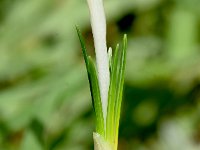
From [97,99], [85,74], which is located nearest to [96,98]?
[97,99]

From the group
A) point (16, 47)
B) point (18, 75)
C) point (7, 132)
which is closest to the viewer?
point (7, 132)

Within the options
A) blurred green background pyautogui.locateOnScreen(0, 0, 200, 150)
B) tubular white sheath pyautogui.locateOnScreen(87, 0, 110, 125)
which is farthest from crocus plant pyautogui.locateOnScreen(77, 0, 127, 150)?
blurred green background pyautogui.locateOnScreen(0, 0, 200, 150)

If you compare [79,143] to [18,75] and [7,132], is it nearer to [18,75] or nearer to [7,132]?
[7,132]

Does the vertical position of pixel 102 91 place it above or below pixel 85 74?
above

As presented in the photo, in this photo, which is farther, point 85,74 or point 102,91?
point 85,74

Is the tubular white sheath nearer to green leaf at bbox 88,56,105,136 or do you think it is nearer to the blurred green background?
green leaf at bbox 88,56,105,136

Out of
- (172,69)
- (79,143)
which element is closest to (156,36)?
(172,69)

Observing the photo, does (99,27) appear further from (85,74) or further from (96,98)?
(85,74)

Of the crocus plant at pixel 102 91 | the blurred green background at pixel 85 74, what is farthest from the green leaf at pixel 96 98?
the blurred green background at pixel 85 74

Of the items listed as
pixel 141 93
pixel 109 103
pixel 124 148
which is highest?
pixel 109 103
